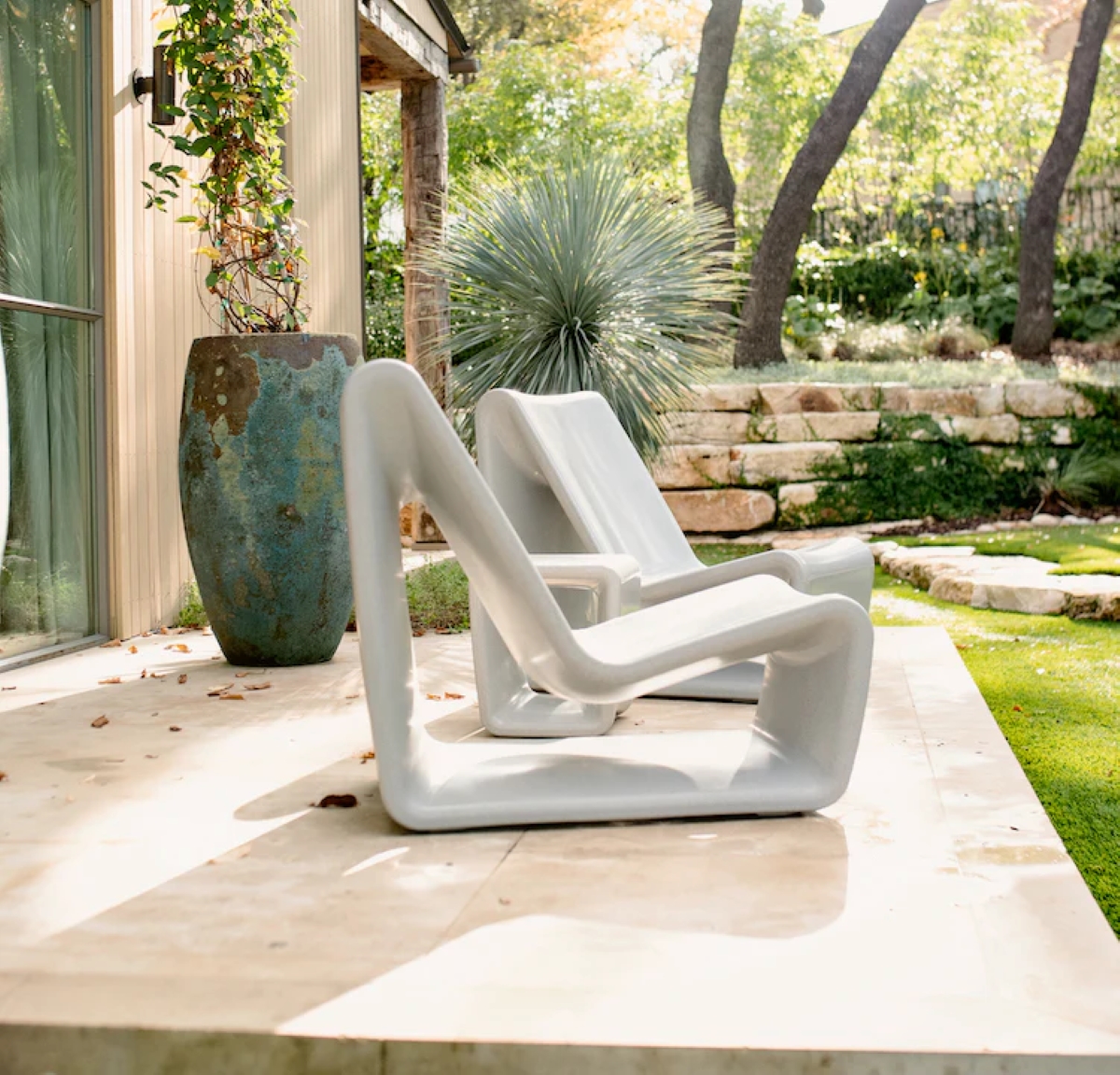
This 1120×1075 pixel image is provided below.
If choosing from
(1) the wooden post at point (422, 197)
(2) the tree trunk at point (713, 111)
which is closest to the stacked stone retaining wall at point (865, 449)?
(1) the wooden post at point (422, 197)

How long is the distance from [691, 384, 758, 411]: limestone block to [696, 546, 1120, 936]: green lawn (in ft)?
8.52

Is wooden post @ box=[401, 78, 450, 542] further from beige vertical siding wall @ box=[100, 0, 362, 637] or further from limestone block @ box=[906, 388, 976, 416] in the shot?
limestone block @ box=[906, 388, 976, 416]

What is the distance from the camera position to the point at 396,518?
89.4 inches

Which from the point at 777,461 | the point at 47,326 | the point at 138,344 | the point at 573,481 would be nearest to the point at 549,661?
the point at 573,481

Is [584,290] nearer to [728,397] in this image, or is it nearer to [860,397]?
[728,397]

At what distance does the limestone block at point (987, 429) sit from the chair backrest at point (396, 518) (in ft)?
25.6

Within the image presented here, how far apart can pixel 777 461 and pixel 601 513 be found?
538cm

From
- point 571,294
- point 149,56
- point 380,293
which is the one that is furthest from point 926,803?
point 380,293

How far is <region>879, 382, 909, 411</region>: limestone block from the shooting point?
9.51m

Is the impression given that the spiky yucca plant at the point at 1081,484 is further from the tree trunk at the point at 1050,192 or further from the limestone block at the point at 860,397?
the tree trunk at the point at 1050,192

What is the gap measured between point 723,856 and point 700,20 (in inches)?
887

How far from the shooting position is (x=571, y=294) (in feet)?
21.7

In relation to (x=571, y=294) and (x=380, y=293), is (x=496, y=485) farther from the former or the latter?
(x=380, y=293)

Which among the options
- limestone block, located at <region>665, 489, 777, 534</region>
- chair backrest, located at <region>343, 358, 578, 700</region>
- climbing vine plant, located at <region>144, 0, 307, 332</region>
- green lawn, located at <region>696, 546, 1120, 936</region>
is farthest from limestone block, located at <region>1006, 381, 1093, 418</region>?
chair backrest, located at <region>343, 358, 578, 700</region>
